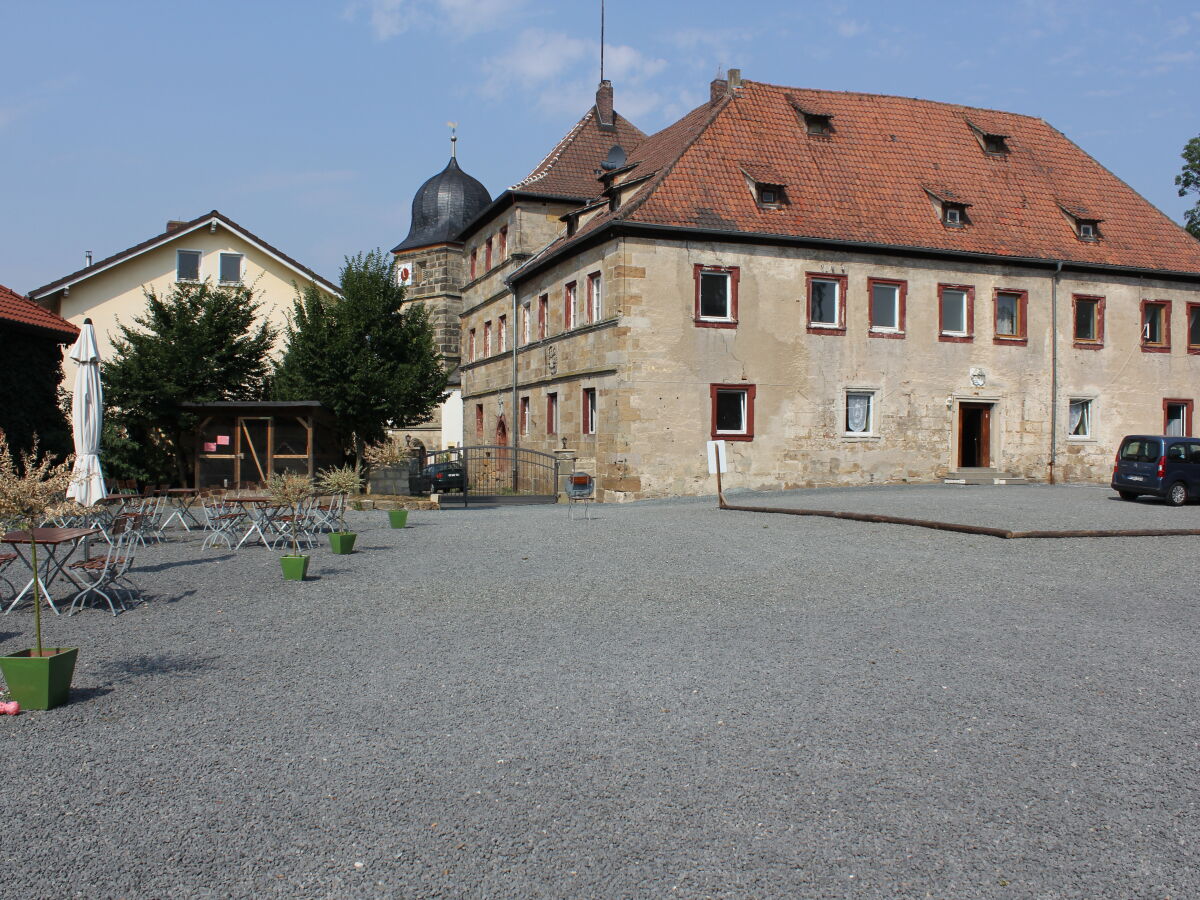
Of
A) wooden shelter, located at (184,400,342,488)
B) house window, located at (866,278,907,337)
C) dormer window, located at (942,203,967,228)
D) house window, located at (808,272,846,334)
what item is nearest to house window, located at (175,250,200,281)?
wooden shelter, located at (184,400,342,488)

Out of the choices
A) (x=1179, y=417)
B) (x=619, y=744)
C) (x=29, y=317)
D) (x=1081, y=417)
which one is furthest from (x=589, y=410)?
(x=619, y=744)

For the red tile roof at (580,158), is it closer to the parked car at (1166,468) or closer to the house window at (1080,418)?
the house window at (1080,418)

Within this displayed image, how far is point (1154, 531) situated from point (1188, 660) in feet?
28.3

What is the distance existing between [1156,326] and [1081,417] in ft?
12.9

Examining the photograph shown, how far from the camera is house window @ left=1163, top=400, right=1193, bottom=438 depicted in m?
30.5

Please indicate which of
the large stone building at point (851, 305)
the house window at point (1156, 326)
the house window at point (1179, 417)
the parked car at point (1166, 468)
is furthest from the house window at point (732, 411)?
the house window at point (1179, 417)

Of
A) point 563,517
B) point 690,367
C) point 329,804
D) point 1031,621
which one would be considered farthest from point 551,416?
point 329,804

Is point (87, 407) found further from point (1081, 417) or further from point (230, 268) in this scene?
point (1081, 417)

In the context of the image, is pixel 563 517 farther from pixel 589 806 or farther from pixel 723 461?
pixel 589 806

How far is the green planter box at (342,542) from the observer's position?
45.0ft

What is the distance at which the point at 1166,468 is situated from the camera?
70.5 ft

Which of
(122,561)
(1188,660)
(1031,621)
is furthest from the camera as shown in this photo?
(122,561)

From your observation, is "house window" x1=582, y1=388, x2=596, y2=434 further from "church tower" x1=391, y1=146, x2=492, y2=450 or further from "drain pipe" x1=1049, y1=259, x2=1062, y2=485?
"church tower" x1=391, y1=146, x2=492, y2=450

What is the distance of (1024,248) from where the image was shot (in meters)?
28.3
